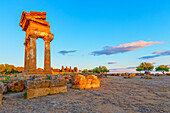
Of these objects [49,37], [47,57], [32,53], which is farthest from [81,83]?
[49,37]

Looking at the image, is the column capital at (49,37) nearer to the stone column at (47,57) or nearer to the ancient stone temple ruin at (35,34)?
the ancient stone temple ruin at (35,34)

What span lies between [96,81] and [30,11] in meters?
16.2

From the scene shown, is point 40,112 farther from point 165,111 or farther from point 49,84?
point 165,111

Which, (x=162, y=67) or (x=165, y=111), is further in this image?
(x=162, y=67)

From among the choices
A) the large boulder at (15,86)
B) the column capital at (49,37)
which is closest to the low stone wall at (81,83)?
the large boulder at (15,86)

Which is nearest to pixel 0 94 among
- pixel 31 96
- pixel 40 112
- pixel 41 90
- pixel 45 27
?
pixel 31 96

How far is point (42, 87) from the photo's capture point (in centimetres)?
664

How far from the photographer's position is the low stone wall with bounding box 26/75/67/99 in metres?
6.13

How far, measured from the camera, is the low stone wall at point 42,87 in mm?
6133

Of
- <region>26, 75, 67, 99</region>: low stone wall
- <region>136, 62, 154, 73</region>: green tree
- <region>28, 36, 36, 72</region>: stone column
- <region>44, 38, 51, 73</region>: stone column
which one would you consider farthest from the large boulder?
<region>136, 62, 154, 73</region>: green tree

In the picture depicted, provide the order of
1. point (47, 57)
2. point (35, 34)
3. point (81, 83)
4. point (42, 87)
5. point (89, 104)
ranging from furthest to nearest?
point (47, 57), point (35, 34), point (81, 83), point (42, 87), point (89, 104)

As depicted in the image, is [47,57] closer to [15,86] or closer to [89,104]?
[15,86]

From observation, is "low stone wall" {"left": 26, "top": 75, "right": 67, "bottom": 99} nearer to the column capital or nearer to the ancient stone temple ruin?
the ancient stone temple ruin

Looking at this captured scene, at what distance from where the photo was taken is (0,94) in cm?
495
